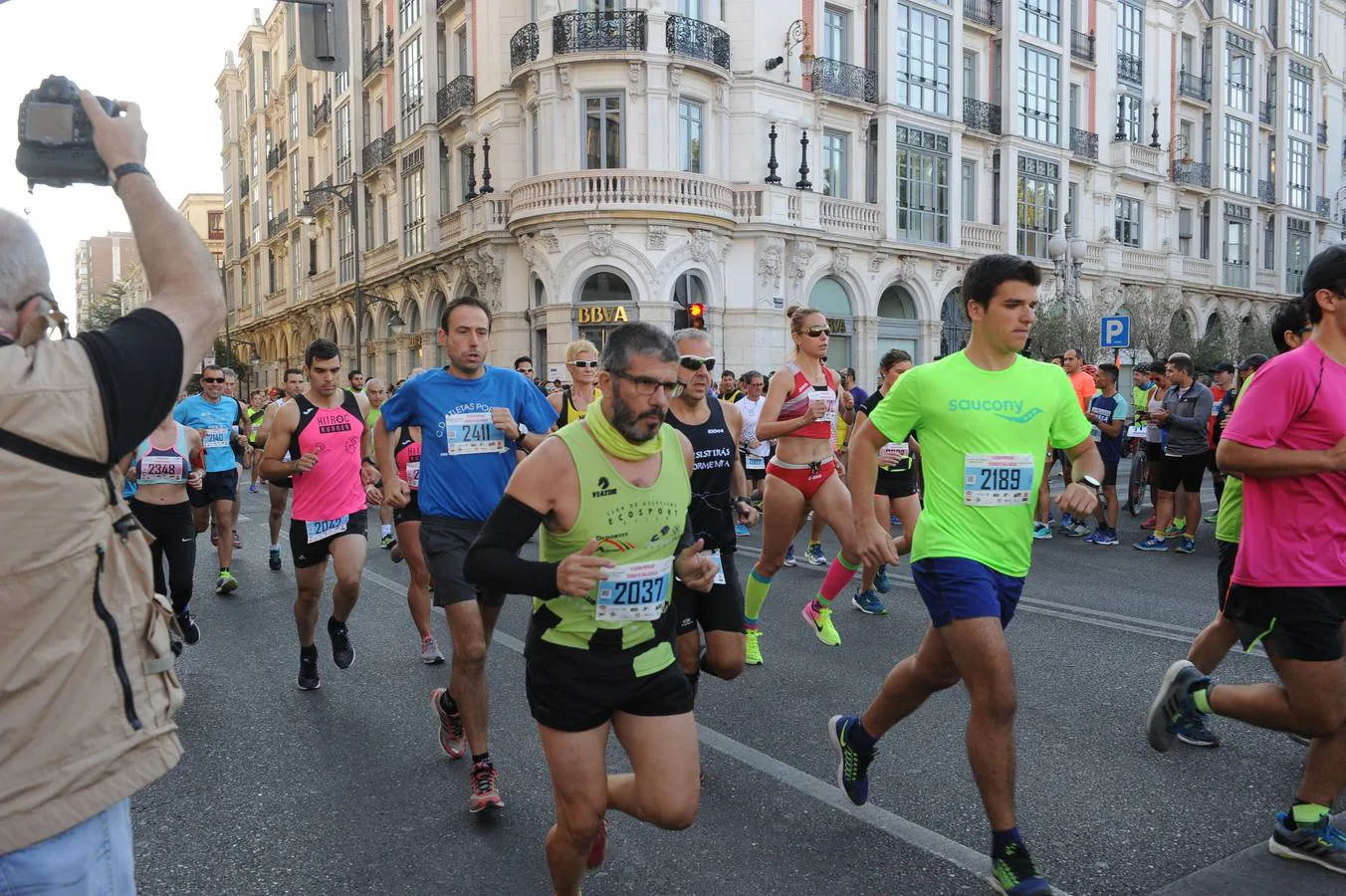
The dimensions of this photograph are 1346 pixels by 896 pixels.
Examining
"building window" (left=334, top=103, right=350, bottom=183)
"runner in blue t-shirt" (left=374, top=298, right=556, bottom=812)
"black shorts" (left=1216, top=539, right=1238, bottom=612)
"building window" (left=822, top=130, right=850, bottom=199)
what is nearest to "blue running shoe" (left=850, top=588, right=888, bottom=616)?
"black shorts" (left=1216, top=539, right=1238, bottom=612)

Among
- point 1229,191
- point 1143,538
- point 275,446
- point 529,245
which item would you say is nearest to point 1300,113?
point 1229,191

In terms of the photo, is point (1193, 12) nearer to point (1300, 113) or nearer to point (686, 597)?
point (1300, 113)

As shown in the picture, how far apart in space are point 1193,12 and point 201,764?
159ft

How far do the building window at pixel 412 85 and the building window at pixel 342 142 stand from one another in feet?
24.8

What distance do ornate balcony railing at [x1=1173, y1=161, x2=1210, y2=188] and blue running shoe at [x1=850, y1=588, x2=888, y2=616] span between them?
40372mm

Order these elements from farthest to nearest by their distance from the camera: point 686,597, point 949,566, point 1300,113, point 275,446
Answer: point 1300,113
point 275,446
point 686,597
point 949,566

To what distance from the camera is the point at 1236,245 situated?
4497 cm

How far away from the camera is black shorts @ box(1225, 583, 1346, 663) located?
11.2ft

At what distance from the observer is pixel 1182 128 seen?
42.3 meters

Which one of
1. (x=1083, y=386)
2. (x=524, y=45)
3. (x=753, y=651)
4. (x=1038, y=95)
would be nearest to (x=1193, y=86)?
(x=1038, y=95)

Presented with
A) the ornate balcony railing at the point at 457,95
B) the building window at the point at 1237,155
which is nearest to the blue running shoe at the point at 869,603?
the ornate balcony railing at the point at 457,95

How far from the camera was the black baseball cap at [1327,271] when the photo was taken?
356cm

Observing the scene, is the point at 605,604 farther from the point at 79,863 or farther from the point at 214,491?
the point at 214,491

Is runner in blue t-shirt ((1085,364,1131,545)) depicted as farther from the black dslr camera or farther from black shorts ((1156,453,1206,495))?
the black dslr camera
